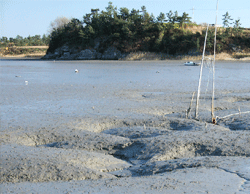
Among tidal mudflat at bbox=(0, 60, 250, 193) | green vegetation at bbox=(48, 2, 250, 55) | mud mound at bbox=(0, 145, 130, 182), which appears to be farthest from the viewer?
green vegetation at bbox=(48, 2, 250, 55)

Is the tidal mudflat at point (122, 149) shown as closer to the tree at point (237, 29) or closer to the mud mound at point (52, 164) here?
the mud mound at point (52, 164)

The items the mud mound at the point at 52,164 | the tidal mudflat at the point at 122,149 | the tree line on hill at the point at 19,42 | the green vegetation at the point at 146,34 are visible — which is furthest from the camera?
the tree line on hill at the point at 19,42

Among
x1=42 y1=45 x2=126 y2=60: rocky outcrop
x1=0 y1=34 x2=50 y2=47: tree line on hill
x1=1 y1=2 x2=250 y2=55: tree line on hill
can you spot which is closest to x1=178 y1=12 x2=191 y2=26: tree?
x1=1 y1=2 x2=250 y2=55: tree line on hill

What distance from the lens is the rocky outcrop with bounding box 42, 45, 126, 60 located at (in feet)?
196

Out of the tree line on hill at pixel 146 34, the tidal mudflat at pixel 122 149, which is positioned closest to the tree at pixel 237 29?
the tree line on hill at pixel 146 34

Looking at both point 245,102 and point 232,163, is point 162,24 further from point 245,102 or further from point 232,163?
point 232,163

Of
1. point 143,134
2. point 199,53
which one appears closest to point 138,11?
point 199,53

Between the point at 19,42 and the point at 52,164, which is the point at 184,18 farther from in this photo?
the point at 19,42

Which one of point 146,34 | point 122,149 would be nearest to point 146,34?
point 146,34

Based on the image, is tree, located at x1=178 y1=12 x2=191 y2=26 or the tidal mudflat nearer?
the tidal mudflat

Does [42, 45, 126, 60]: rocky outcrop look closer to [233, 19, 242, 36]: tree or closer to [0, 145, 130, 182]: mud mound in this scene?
[233, 19, 242, 36]: tree

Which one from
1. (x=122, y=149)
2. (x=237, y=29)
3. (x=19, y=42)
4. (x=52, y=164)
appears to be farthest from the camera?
(x=19, y=42)

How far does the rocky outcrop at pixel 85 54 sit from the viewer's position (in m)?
59.6

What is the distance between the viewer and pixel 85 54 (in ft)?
201
